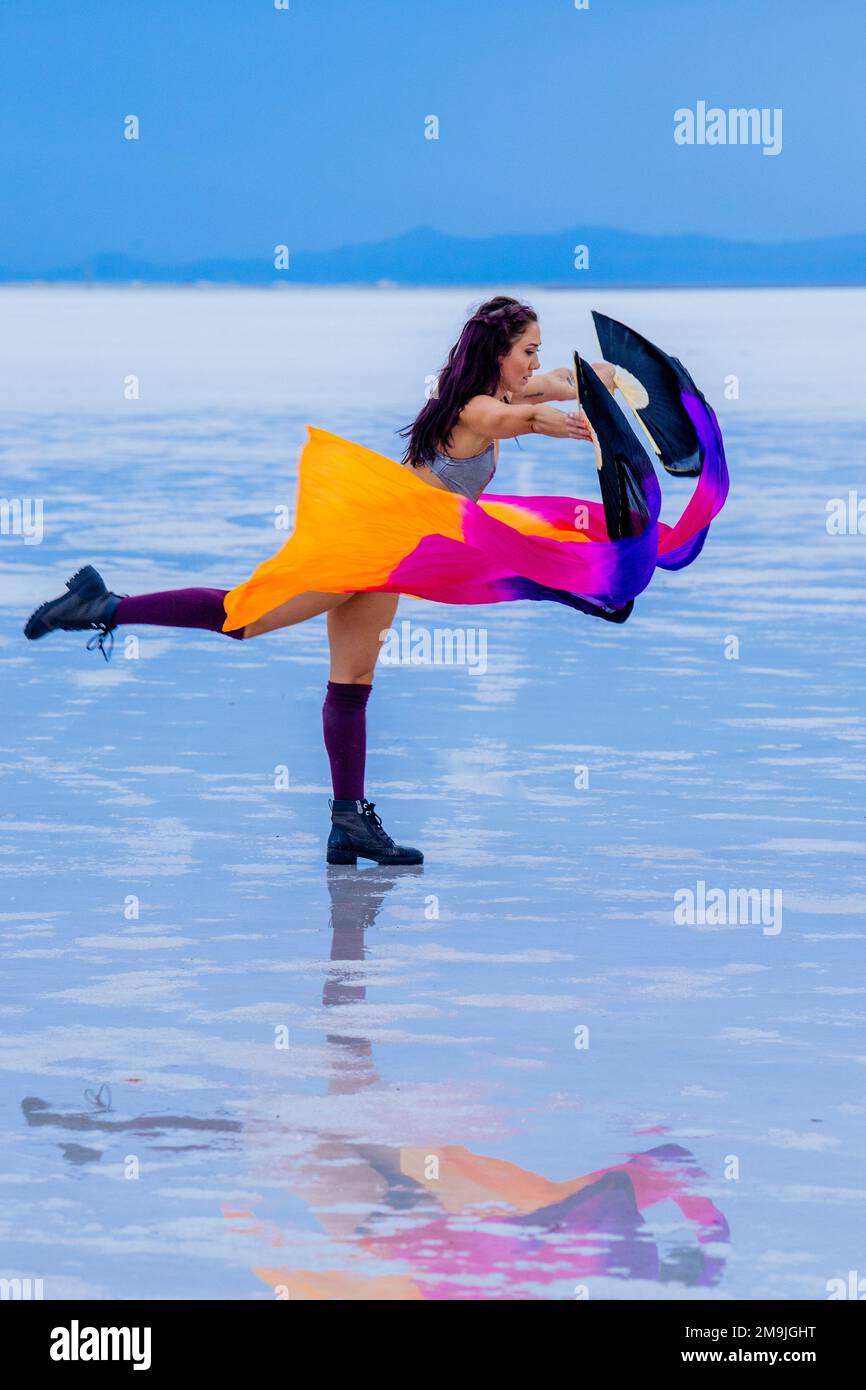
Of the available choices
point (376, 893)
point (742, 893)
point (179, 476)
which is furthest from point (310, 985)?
point (179, 476)

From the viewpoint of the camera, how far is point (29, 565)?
14836mm

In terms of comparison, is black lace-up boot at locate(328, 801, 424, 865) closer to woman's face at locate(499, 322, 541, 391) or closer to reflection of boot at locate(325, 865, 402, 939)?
reflection of boot at locate(325, 865, 402, 939)

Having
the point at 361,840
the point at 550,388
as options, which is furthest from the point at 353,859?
the point at 550,388

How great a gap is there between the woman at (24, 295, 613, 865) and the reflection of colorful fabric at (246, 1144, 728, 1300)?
2.78 m

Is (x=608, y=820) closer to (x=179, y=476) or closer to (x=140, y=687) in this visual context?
(x=140, y=687)

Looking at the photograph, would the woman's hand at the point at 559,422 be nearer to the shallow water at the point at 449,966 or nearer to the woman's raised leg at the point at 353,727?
the woman's raised leg at the point at 353,727

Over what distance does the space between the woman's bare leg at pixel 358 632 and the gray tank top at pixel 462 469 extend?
0.40 meters

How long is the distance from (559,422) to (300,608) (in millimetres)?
991

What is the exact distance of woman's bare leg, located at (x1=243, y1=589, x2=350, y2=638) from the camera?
7.38 metres

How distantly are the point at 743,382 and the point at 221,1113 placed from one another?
31.6m

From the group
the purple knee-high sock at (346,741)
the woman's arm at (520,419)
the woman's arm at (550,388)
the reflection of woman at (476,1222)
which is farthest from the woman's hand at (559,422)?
the reflection of woman at (476,1222)

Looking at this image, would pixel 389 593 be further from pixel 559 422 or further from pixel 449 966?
pixel 449 966

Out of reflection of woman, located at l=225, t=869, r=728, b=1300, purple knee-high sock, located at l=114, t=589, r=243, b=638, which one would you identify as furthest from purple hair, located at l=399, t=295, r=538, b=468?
reflection of woman, located at l=225, t=869, r=728, b=1300

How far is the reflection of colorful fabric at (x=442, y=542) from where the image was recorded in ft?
24.0
